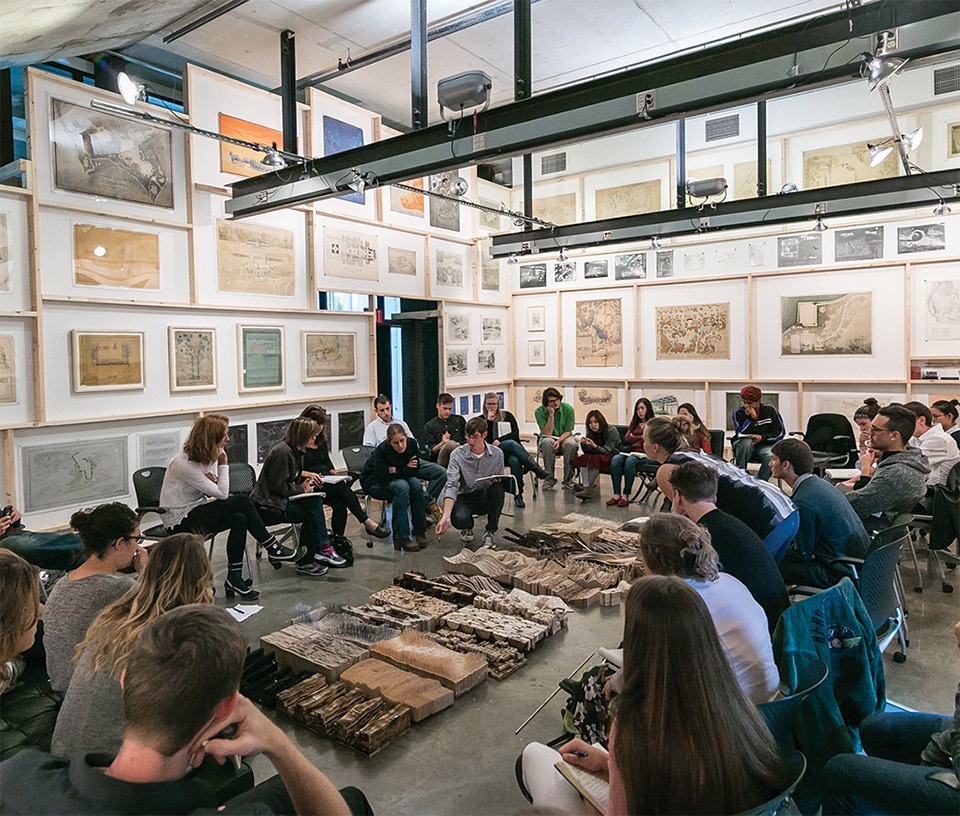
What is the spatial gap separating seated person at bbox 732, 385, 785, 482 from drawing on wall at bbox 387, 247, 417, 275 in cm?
514

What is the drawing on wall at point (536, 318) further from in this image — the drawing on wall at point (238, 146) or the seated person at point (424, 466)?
the drawing on wall at point (238, 146)

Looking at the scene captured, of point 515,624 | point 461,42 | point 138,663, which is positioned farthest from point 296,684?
point 461,42

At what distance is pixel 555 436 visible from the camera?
983 cm

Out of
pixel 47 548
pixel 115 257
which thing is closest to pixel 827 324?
pixel 115 257

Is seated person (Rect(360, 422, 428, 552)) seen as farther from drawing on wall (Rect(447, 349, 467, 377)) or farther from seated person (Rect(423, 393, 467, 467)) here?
drawing on wall (Rect(447, 349, 467, 377))

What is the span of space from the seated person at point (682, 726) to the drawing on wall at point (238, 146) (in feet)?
23.6

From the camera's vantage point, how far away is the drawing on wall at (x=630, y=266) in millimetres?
11117

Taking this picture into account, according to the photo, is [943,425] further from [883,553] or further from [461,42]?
[461,42]

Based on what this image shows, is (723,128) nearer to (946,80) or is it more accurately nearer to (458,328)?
(946,80)

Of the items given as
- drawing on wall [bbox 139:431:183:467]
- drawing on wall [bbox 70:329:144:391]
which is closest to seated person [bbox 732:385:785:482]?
drawing on wall [bbox 139:431:183:467]

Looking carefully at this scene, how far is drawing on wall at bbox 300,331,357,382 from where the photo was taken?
8695mm

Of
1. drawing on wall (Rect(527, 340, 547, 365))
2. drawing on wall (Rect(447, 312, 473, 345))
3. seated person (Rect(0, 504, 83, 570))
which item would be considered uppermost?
drawing on wall (Rect(447, 312, 473, 345))

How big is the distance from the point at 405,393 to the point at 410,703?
8.34 m

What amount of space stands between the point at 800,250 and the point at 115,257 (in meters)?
9.02
